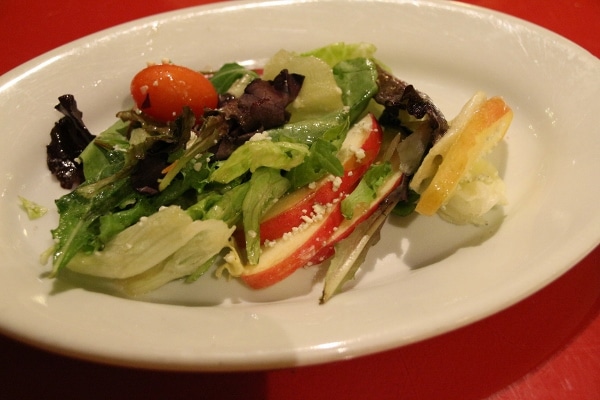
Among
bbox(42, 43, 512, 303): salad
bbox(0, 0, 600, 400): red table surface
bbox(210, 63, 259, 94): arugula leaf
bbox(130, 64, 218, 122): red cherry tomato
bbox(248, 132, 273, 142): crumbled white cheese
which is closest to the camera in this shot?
bbox(0, 0, 600, 400): red table surface

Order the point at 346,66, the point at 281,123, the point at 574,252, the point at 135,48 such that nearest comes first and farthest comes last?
1. the point at 574,252
2. the point at 281,123
3. the point at 346,66
4. the point at 135,48

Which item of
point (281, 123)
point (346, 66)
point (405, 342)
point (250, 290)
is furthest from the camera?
point (346, 66)

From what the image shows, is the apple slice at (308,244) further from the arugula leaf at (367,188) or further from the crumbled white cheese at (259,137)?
the crumbled white cheese at (259,137)

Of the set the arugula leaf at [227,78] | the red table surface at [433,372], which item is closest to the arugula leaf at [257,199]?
the red table surface at [433,372]

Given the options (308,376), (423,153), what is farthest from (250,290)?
(423,153)

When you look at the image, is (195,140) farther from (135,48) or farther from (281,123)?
(135,48)

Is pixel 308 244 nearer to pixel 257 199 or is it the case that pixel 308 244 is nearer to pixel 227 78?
pixel 257 199

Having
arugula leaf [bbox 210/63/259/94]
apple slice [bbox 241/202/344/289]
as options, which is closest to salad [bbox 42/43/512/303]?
apple slice [bbox 241/202/344/289]

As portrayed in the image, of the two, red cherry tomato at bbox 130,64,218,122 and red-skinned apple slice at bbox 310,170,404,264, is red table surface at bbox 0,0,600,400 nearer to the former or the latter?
red-skinned apple slice at bbox 310,170,404,264
